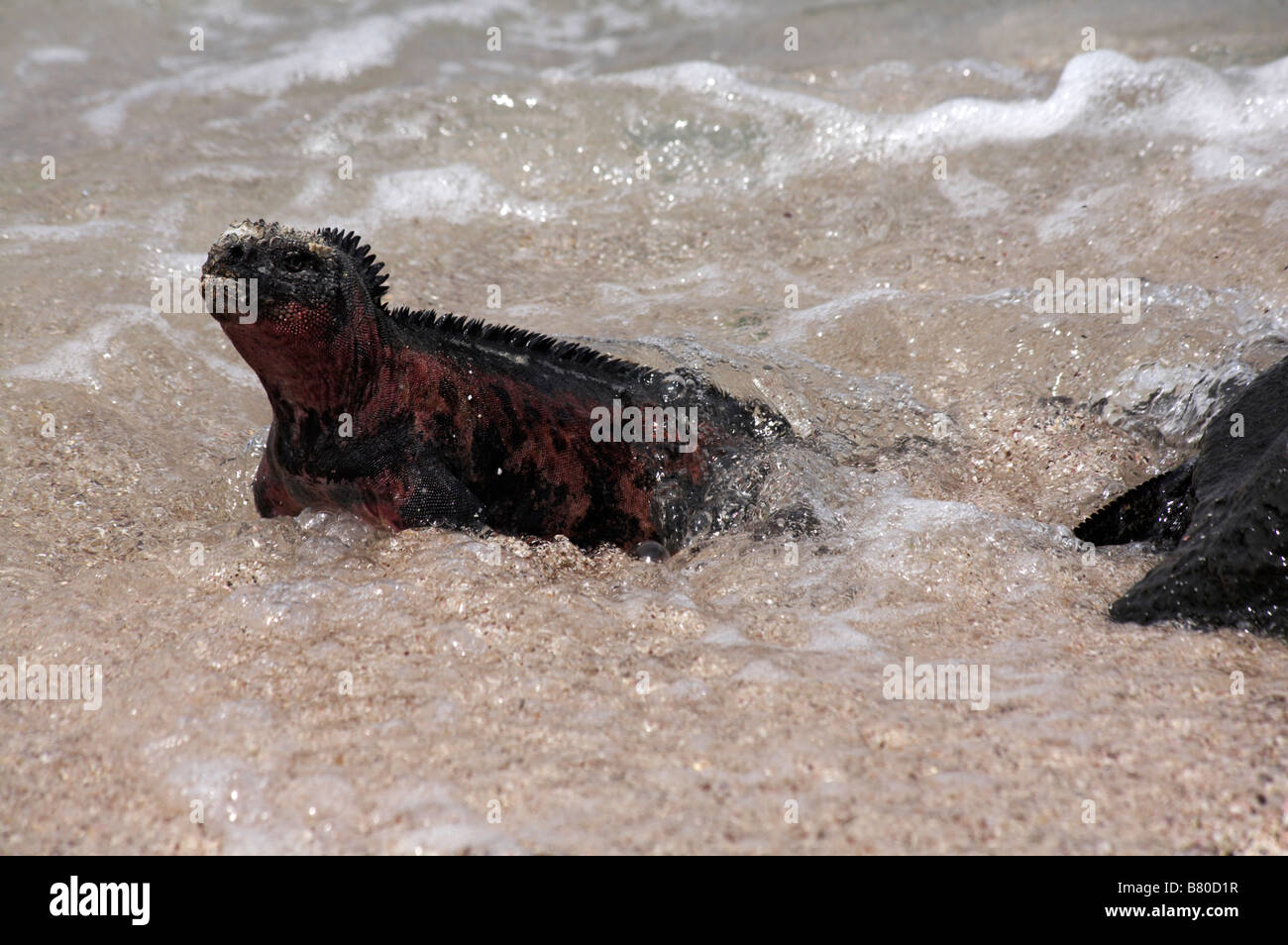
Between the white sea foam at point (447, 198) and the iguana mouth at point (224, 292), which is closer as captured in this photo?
the iguana mouth at point (224, 292)

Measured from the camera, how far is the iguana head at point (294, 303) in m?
3.27

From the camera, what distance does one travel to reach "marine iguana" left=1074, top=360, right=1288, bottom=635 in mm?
2797

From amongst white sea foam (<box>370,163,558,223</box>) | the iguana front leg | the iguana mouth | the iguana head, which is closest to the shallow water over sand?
white sea foam (<box>370,163,558,223</box>)

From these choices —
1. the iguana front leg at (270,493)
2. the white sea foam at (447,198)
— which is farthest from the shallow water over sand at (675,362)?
the iguana front leg at (270,493)

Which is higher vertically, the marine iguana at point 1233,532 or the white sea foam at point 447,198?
the white sea foam at point 447,198

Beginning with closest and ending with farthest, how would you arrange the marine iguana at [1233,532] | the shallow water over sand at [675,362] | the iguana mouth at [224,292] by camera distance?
the shallow water over sand at [675,362], the marine iguana at [1233,532], the iguana mouth at [224,292]

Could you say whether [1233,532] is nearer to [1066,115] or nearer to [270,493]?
[270,493]

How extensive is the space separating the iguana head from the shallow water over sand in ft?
1.88

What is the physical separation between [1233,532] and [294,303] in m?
2.90

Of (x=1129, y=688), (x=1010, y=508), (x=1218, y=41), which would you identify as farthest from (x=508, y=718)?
(x=1218, y=41)

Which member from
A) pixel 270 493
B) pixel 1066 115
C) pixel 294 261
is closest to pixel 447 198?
pixel 270 493

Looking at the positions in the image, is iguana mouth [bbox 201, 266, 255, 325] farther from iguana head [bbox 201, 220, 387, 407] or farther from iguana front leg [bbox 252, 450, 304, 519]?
iguana front leg [bbox 252, 450, 304, 519]

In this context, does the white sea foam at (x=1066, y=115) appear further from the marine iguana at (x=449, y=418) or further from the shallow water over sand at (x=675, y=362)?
the marine iguana at (x=449, y=418)

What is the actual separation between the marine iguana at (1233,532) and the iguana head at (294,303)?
2609mm
